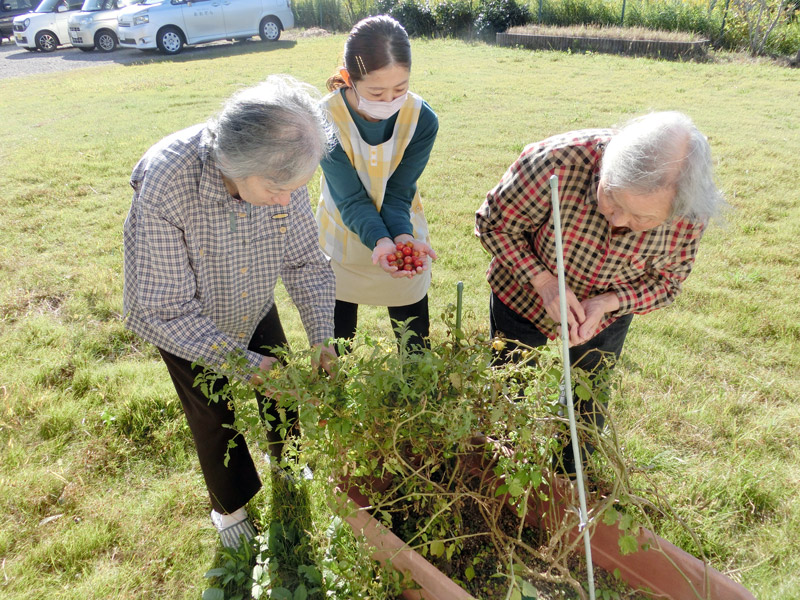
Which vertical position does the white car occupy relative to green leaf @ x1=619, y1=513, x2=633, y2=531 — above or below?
above

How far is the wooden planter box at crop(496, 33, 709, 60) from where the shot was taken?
448 inches

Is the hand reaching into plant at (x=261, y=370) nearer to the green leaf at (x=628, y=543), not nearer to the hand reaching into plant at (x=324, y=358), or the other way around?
the hand reaching into plant at (x=324, y=358)

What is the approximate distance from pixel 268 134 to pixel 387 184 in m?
0.85

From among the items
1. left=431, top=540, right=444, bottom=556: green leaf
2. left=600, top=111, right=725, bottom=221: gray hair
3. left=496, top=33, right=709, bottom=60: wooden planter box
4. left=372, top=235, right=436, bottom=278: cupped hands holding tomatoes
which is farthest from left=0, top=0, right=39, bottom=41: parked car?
left=431, top=540, right=444, bottom=556: green leaf

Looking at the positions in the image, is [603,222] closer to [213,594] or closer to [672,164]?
[672,164]

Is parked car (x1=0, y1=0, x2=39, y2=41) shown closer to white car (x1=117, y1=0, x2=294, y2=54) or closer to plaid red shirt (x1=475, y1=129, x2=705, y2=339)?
white car (x1=117, y1=0, x2=294, y2=54)

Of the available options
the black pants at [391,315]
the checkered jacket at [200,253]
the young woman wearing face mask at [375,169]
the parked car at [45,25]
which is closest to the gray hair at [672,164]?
the young woman wearing face mask at [375,169]

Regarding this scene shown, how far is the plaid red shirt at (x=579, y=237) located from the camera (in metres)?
1.80

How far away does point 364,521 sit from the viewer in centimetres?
157

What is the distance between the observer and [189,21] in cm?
1286

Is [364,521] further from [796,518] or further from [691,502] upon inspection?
[796,518]

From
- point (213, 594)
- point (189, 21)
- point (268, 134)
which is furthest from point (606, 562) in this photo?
point (189, 21)

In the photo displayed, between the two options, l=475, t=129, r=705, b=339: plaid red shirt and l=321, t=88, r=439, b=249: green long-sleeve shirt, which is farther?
l=321, t=88, r=439, b=249: green long-sleeve shirt

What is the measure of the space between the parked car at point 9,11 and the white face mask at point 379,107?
1825cm
